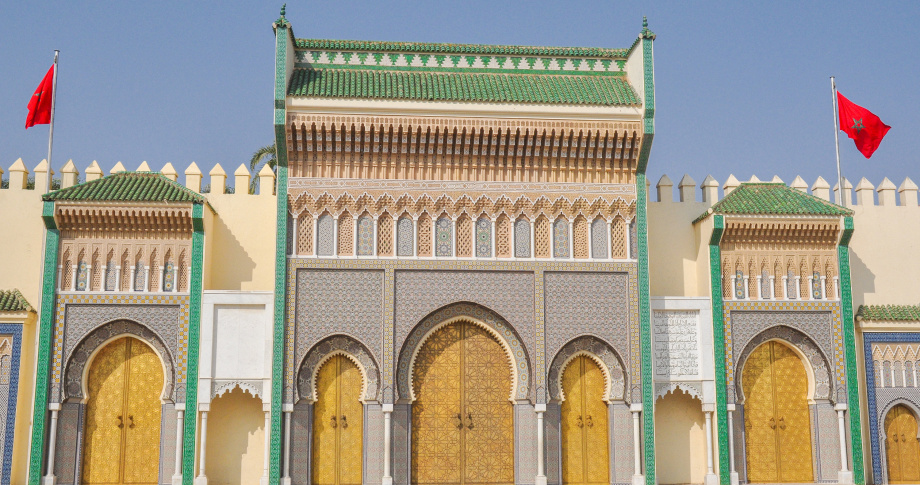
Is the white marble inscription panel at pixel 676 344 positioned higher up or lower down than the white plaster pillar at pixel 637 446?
higher up

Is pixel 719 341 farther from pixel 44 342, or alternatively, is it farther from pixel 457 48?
pixel 44 342

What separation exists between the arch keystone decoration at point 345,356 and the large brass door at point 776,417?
5590mm

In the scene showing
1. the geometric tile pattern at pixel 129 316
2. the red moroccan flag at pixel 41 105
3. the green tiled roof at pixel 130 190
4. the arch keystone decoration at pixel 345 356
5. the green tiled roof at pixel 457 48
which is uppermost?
the green tiled roof at pixel 457 48

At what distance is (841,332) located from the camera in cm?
1416

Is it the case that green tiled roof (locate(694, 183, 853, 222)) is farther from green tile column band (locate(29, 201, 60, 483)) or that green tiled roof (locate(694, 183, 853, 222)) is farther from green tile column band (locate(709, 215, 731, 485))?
green tile column band (locate(29, 201, 60, 483))

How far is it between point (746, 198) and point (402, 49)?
580 centimetres

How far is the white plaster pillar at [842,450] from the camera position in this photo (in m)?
13.8

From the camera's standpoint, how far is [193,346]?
1312cm

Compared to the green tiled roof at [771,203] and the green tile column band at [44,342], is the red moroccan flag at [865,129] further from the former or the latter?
the green tile column band at [44,342]

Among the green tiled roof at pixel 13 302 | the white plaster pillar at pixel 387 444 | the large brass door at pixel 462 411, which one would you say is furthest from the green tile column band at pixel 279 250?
the green tiled roof at pixel 13 302

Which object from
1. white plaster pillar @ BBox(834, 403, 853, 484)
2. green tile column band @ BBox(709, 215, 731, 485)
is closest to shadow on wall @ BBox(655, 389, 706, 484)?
green tile column band @ BBox(709, 215, 731, 485)

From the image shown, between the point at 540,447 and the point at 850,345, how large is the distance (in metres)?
5.05

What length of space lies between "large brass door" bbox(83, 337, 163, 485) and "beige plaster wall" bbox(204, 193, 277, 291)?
163 centimetres

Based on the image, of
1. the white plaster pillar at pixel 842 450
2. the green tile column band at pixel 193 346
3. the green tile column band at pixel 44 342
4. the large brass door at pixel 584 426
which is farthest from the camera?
the white plaster pillar at pixel 842 450
